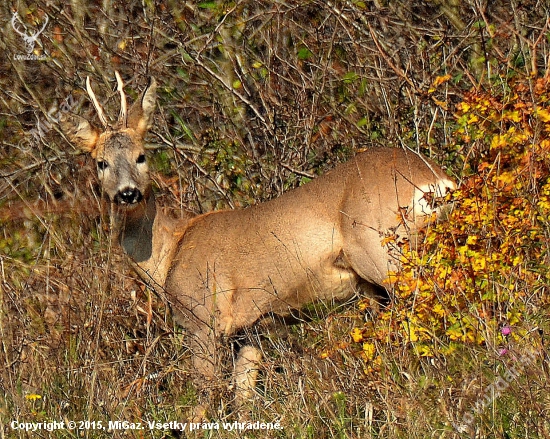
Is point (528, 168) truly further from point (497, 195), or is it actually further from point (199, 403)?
point (199, 403)

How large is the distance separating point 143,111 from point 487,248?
2634mm

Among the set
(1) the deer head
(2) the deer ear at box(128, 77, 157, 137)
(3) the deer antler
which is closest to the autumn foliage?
(1) the deer head

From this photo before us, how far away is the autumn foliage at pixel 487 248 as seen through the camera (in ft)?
13.2

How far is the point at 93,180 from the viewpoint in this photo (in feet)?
→ 22.9

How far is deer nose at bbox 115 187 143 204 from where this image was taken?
17.9ft

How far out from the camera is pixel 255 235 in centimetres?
571

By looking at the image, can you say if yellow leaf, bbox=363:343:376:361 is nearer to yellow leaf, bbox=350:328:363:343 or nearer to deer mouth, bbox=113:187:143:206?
yellow leaf, bbox=350:328:363:343

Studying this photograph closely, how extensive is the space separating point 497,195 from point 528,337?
744 mm

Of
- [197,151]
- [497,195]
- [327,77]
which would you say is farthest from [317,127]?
[497,195]

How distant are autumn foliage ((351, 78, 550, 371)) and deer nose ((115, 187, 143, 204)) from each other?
5.35 feet

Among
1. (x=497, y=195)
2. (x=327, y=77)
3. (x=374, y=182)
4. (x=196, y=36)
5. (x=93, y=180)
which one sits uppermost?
(x=196, y=36)

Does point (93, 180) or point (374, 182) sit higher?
point (93, 180)
